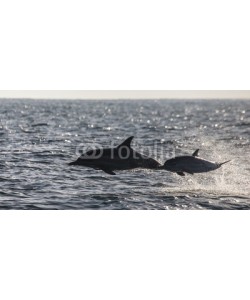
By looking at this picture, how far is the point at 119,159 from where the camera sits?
15.9 m

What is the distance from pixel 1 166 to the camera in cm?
1842

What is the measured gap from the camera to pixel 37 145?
75.8 feet

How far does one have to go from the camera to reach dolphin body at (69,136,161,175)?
51.7ft

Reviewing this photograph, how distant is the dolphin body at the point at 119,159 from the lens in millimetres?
15750

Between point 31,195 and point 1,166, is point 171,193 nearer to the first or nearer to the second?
point 31,195

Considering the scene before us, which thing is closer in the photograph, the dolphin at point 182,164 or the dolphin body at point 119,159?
the dolphin body at point 119,159

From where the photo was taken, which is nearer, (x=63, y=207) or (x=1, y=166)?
(x=63, y=207)

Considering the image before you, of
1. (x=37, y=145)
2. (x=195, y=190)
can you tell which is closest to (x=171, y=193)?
(x=195, y=190)

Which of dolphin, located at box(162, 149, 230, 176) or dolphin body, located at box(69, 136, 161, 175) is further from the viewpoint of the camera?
dolphin, located at box(162, 149, 230, 176)
